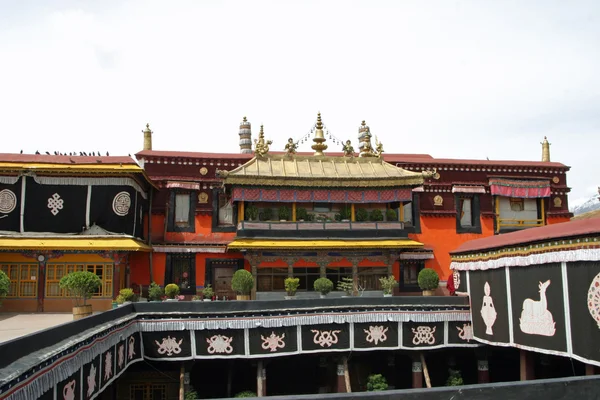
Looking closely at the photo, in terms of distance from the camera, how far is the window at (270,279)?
2612 cm

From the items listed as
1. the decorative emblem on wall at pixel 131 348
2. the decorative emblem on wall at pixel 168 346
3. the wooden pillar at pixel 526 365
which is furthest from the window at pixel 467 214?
the decorative emblem on wall at pixel 131 348

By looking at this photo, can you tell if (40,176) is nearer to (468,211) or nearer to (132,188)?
(132,188)

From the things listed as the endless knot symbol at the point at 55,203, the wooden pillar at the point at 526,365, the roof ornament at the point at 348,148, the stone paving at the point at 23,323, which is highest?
the roof ornament at the point at 348,148

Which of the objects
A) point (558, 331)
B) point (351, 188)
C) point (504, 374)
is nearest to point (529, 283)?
point (558, 331)

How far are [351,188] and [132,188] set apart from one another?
33.0 ft

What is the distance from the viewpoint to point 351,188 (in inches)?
1070

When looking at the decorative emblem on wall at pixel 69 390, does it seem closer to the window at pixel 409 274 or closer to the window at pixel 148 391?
the window at pixel 148 391

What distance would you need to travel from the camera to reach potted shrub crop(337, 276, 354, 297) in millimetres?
25594

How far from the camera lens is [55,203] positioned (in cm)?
2372

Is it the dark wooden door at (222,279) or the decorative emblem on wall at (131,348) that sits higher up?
the dark wooden door at (222,279)

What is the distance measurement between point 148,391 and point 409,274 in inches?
591

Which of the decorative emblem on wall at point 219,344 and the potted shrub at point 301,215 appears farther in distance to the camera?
the potted shrub at point 301,215

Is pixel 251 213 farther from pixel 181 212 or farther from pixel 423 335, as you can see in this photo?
pixel 423 335

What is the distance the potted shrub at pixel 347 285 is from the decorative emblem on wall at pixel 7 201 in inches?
563
